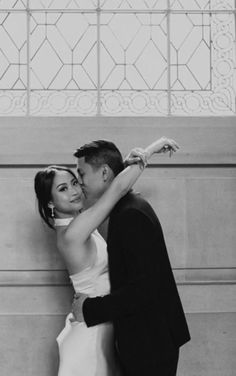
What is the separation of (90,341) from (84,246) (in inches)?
17.9

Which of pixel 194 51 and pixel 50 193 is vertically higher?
pixel 194 51

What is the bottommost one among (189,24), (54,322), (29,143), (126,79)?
(54,322)

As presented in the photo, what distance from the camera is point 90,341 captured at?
3209 millimetres

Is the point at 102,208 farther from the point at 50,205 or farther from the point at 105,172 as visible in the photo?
the point at 50,205

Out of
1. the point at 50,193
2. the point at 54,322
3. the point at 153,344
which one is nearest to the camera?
the point at 153,344

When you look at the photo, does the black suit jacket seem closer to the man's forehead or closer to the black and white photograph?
the man's forehead

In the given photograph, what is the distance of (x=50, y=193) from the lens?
10.9 feet

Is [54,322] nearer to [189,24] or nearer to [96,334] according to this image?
[96,334]

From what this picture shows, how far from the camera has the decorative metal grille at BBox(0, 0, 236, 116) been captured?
434 cm

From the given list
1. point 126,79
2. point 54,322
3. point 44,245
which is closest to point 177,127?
point 126,79

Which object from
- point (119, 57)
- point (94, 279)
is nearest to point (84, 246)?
point (94, 279)

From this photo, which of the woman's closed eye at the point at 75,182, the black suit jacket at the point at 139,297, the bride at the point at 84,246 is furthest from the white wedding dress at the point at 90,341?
the woman's closed eye at the point at 75,182

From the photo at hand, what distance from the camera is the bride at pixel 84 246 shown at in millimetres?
3121

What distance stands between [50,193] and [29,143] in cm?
92
